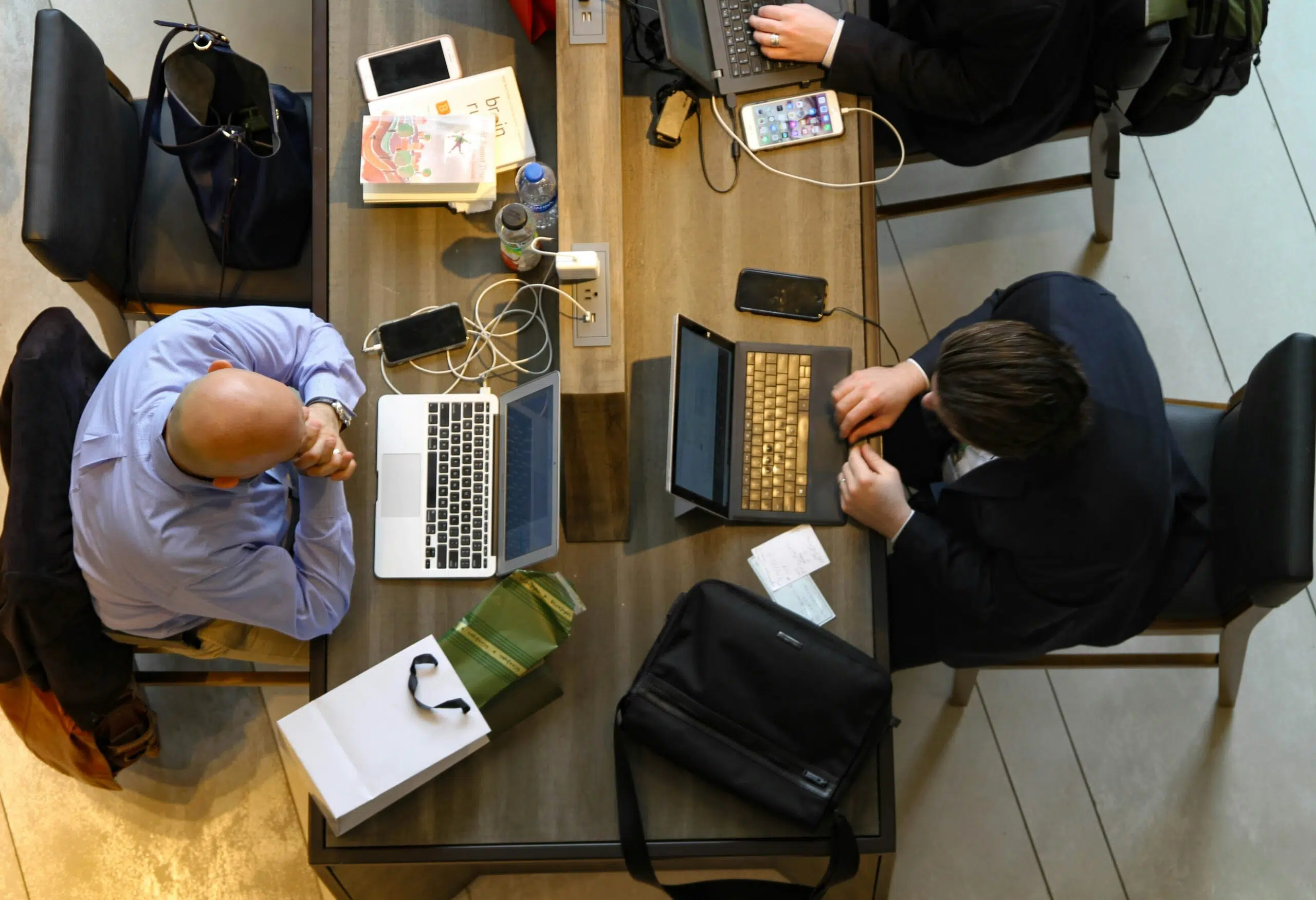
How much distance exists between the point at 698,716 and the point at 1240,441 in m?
1.07

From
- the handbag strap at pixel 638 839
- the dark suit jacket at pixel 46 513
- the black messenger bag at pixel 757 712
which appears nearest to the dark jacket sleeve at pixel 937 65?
the black messenger bag at pixel 757 712

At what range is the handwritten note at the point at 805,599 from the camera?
1692 mm

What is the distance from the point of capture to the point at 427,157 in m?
1.85

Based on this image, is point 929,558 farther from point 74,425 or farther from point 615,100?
point 74,425

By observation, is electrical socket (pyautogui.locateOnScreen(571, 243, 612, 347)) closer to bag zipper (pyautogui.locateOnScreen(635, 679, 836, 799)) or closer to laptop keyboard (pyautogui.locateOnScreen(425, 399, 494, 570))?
laptop keyboard (pyautogui.locateOnScreen(425, 399, 494, 570))

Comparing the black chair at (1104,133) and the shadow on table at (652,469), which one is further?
the black chair at (1104,133)

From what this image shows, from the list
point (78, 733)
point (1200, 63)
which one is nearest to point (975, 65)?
point (1200, 63)

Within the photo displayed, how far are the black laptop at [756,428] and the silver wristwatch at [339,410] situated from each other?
1.82ft

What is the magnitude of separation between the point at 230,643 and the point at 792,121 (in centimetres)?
143

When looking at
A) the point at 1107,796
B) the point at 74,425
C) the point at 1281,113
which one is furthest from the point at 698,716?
the point at 1281,113

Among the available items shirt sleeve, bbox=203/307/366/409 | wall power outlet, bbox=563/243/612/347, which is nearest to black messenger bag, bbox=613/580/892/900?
wall power outlet, bbox=563/243/612/347

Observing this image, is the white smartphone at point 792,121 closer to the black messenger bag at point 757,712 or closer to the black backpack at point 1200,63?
the black backpack at point 1200,63

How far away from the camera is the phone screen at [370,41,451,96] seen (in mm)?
1940

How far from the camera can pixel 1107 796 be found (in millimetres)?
2359
